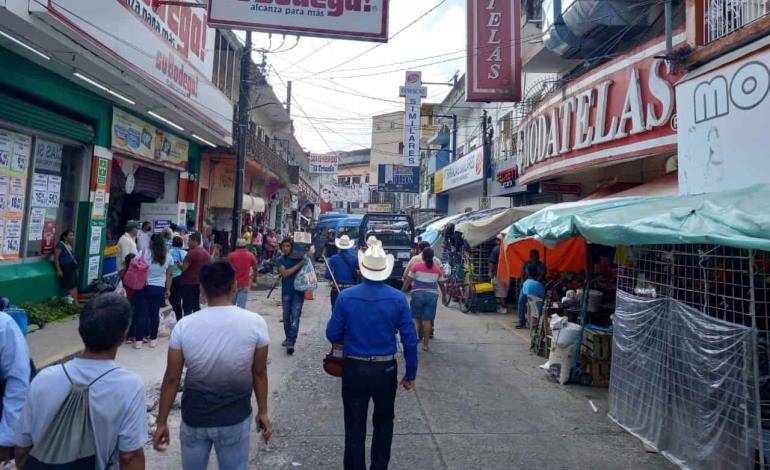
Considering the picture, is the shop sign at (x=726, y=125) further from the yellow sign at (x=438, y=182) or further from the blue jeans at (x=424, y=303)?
the yellow sign at (x=438, y=182)

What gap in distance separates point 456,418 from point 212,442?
3.08m

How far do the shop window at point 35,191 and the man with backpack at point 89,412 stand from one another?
7.04 m

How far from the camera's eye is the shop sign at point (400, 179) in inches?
1574

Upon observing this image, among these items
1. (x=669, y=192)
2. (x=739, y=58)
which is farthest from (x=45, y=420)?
(x=669, y=192)

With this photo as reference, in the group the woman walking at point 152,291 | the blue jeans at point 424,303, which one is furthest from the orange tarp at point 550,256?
the woman walking at point 152,291

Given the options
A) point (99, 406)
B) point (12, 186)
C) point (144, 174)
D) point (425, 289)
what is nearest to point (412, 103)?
point (144, 174)

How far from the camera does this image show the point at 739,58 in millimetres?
5562

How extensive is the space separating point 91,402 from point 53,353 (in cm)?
518

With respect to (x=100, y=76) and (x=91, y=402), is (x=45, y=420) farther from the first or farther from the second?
(x=100, y=76)

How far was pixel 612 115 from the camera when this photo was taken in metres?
9.30

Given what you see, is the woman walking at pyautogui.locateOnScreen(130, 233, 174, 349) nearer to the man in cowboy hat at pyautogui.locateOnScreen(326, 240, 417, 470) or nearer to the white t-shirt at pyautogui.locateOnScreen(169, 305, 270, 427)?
the man in cowboy hat at pyautogui.locateOnScreen(326, 240, 417, 470)

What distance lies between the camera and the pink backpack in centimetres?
702

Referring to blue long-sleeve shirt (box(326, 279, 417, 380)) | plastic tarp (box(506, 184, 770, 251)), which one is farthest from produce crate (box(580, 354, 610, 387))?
blue long-sleeve shirt (box(326, 279, 417, 380))

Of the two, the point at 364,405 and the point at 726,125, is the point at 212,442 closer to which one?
the point at 364,405
